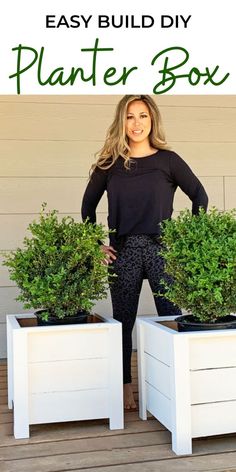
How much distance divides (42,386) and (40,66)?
1.76 meters

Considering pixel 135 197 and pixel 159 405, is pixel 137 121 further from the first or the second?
pixel 159 405

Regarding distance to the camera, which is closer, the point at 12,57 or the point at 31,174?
the point at 12,57

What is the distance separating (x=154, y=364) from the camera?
212cm

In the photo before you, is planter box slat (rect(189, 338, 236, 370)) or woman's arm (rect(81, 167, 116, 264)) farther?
woman's arm (rect(81, 167, 116, 264))

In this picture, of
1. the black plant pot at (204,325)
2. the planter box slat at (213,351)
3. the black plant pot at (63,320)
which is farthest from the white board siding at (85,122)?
the planter box slat at (213,351)

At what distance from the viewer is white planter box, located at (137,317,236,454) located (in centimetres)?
188

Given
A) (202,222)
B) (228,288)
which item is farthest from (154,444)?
(202,222)

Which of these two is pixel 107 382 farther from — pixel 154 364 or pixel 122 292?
pixel 122 292

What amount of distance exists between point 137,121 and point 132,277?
0.63 meters

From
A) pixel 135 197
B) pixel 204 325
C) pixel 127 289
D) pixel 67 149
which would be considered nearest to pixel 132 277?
pixel 127 289

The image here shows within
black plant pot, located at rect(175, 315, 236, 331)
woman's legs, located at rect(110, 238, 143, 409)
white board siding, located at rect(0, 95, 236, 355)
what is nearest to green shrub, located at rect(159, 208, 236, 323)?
black plant pot, located at rect(175, 315, 236, 331)

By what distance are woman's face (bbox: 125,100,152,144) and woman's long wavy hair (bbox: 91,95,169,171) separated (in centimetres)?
1

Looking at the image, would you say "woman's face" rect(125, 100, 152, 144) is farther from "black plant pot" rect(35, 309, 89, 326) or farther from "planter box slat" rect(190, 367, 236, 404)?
"planter box slat" rect(190, 367, 236, 404)

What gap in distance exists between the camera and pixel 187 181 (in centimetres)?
255
